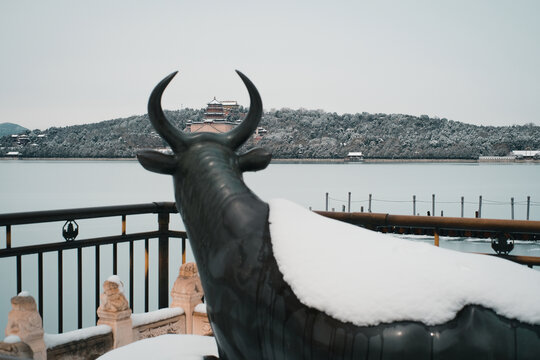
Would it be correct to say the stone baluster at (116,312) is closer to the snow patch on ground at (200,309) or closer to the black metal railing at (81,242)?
the black metal railing at (81,242)

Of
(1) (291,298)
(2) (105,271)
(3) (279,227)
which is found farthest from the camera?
(2) (105,271)

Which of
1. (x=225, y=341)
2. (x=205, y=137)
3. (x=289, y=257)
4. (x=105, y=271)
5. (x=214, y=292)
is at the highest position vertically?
(x=205, y=137)

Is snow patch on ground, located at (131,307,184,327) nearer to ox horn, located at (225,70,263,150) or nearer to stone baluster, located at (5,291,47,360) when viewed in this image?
stone baluster, located at (5,291,47,360)

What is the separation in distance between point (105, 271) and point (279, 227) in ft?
66.8

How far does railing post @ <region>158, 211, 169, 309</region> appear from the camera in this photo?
13.6ft

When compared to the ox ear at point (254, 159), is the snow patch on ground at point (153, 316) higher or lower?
lower

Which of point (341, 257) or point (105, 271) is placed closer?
point (341, 257)

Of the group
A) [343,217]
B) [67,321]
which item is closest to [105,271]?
[67,321]

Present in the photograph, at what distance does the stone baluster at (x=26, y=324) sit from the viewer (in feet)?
9.00

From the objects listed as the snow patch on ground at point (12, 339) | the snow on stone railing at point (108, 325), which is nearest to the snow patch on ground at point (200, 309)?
the snow on stone railing at point (108, 325)

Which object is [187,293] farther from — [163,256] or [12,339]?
[12,339]

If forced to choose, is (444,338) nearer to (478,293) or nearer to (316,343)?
(478,293)

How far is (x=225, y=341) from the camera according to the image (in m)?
1.49

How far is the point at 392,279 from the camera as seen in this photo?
48.2 inches
